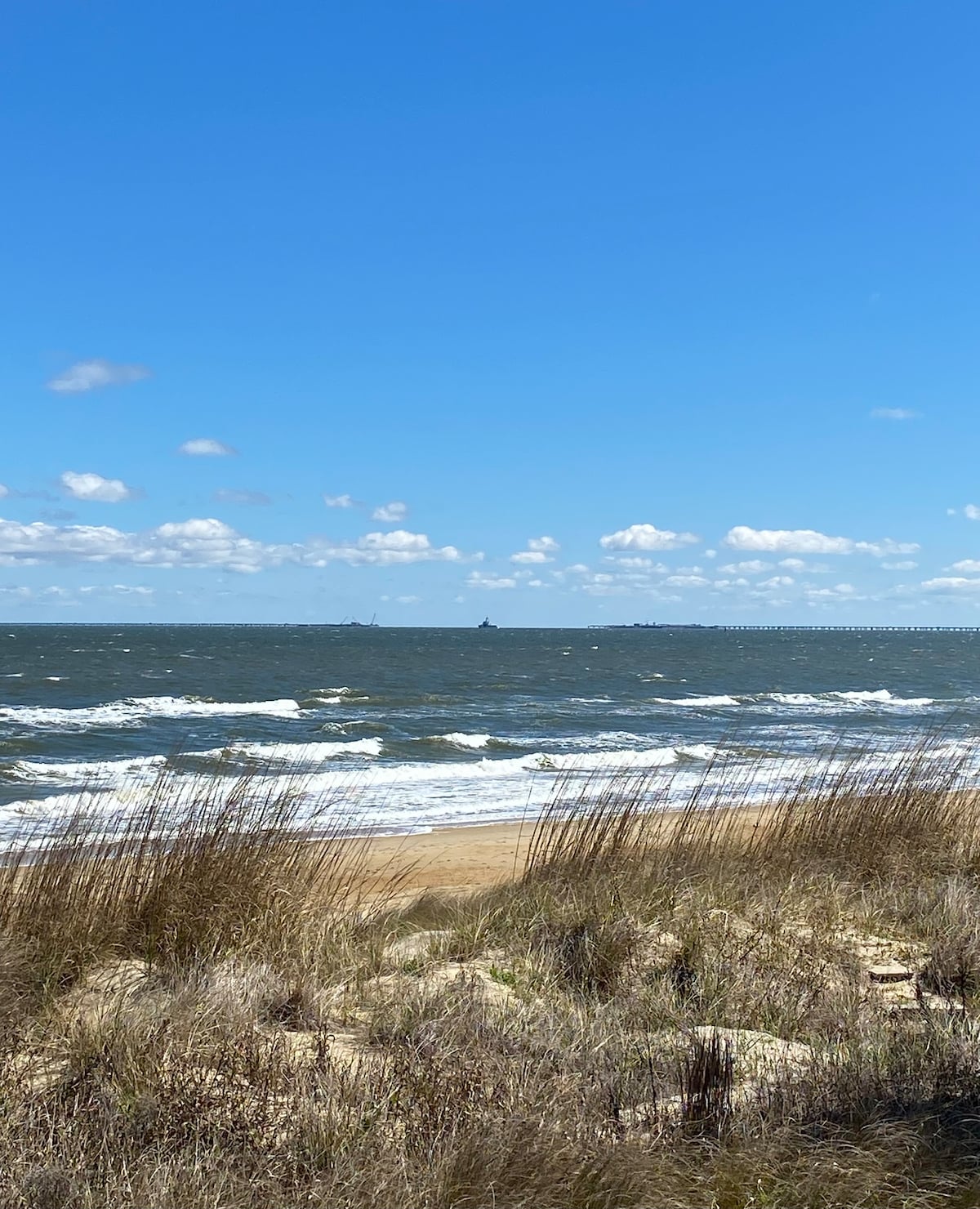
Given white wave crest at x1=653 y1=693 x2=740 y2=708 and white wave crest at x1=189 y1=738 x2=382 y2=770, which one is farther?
white wave crest at x1=653 y1=693 x2=740 y2=708

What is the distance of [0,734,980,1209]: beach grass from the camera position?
3.49 metres

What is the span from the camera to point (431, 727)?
32.3 metres

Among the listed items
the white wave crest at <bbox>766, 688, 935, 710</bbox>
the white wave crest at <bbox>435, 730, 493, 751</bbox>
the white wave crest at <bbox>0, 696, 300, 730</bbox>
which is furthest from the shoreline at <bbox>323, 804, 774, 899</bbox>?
the white wave crest at <bbox>766, 688, 935, 710</bbox>

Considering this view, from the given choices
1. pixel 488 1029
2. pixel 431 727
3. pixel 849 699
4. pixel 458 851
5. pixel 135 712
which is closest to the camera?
pixel 488 1029

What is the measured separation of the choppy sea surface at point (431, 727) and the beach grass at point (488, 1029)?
1417mm

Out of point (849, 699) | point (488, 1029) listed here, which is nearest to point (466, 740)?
point (488, 1029)

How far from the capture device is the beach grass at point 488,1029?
3490 millimetres

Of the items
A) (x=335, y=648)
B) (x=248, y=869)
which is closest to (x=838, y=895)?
(x=248, y=869)

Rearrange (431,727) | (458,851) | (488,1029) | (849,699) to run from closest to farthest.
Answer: (488,1029) → (458,851) → (431,727) → (849,699)

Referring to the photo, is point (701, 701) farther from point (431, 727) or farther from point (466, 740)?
point (466, 740)

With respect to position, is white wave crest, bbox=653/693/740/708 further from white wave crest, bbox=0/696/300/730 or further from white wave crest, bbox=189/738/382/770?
white wave crest, bbox=189/738/382/770

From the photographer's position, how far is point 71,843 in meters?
6.90

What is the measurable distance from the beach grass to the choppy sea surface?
4.65 ft

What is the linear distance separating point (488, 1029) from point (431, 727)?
1097 inches
